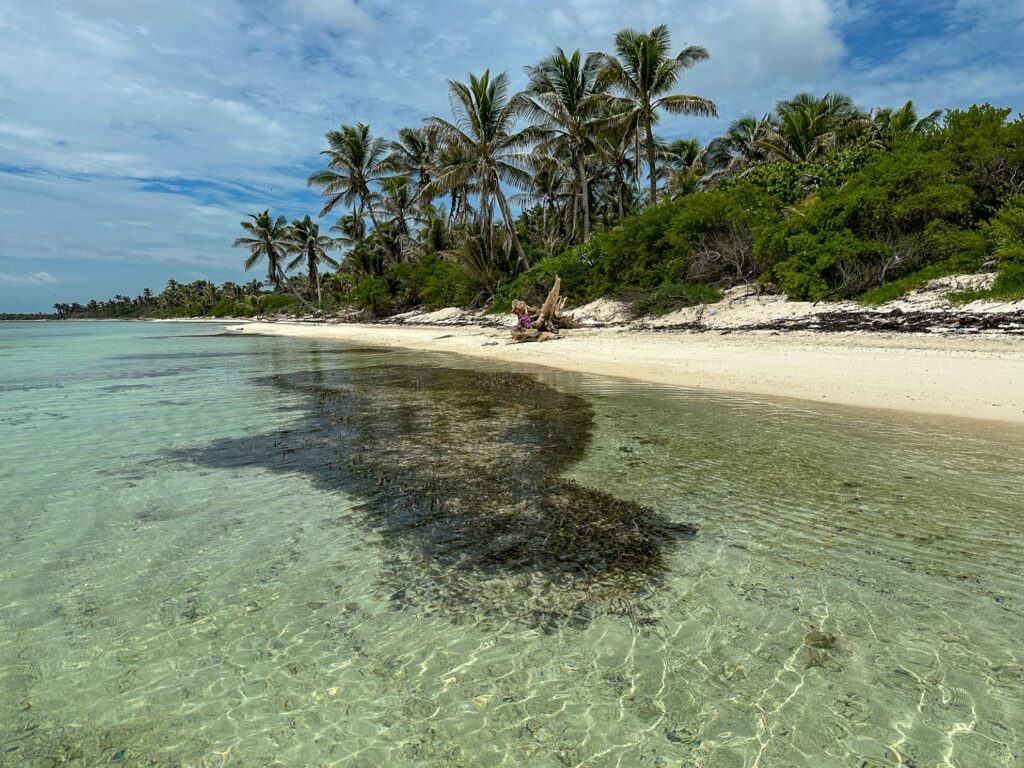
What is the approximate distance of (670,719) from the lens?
241cm

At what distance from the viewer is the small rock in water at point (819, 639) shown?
286 centimetres

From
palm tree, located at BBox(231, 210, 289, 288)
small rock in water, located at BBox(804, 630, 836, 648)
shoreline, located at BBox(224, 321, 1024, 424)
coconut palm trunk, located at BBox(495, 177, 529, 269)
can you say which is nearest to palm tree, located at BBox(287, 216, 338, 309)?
palm tree, located at BBox(231, 210, 289, 288)

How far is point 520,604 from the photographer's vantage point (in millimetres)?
3344

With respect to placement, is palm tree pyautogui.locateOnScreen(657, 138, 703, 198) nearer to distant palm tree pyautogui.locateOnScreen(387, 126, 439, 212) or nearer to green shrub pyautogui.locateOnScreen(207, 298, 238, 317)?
distant palm tree pyautogui.locateOnScreen(387, 126, 439, 212)

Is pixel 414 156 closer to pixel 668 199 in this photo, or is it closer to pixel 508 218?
pixel 508 218

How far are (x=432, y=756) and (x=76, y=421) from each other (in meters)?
9.92

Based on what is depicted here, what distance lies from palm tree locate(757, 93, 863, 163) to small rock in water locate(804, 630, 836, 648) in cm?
3089

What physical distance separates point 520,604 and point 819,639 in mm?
1688

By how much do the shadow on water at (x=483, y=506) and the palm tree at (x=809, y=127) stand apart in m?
27.9

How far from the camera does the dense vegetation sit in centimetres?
1723

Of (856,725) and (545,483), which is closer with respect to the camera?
(856,725)

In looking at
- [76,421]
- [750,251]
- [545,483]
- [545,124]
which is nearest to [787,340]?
[750,251]

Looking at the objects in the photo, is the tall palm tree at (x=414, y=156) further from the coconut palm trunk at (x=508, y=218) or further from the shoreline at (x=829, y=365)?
the shoreline at (x=829, y=365)

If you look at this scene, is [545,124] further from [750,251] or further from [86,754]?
[86,754]
